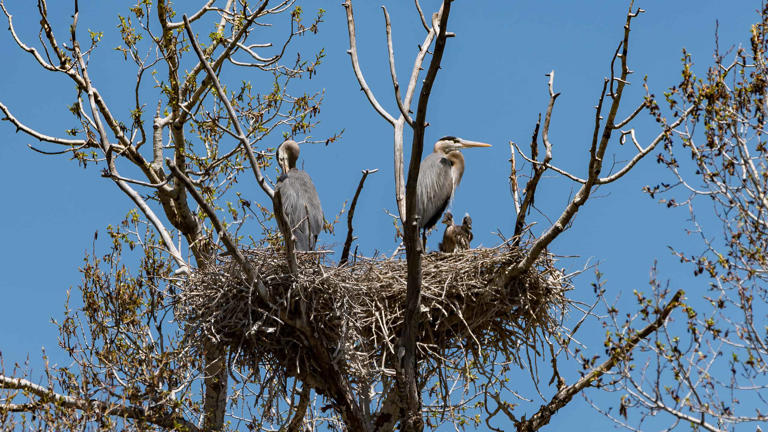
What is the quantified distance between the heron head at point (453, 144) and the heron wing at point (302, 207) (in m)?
2.56

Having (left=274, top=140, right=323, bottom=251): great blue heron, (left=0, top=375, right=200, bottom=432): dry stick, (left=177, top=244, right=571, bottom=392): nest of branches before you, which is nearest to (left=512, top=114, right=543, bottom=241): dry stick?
(left=177, top=244, right=571, bottom=392): nest of branches

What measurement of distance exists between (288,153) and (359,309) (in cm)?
360

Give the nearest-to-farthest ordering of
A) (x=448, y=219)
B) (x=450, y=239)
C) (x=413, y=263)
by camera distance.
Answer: (x=413, y=263), (x=450, y=239), (x=448, y=219)

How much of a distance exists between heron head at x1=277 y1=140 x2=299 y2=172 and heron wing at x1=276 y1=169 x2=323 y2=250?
95 cm

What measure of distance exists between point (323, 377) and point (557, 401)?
2001 mm

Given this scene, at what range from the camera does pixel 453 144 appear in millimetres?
11641

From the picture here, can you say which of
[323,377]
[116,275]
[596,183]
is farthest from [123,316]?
Result: [596,183]

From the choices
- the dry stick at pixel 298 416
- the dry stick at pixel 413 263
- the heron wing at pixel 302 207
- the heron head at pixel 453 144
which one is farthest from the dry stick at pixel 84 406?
the heron head at pixel 453 144

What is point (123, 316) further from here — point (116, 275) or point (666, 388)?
point (666, 388)

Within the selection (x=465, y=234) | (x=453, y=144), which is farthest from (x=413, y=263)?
(x=453, y=144)

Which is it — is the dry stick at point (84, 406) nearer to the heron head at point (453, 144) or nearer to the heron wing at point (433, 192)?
the heron wing at point (433, 192)

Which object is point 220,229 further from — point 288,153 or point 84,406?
point 288,153

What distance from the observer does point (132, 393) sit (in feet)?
28.1

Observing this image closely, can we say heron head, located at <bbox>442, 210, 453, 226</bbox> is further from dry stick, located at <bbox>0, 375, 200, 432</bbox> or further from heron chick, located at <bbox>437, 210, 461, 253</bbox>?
dry stick, located at <bbox>0, 375, 200, 432</bbox>
